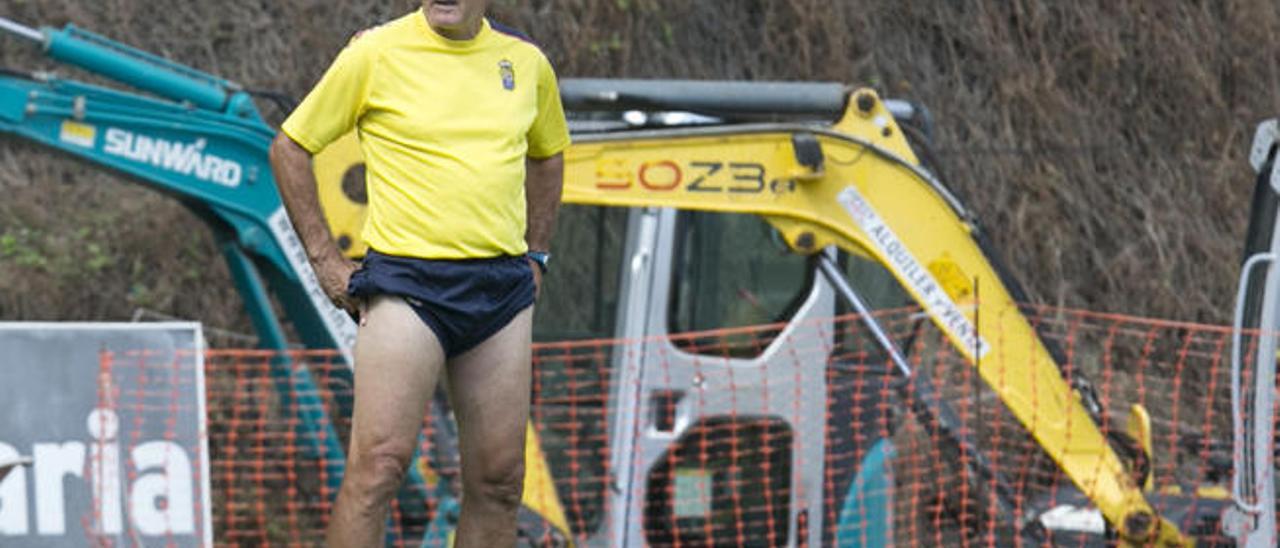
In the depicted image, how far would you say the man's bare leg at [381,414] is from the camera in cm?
547

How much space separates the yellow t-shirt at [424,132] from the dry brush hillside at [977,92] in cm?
623

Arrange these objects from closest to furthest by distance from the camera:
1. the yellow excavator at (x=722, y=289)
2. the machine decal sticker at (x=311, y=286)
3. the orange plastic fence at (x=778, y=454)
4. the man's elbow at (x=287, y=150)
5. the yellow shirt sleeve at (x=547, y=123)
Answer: the man's elbow at (x=287, y=150)
the yellow shirt sleeve at (x=547, y=123)
the yellow excavator at (x=722, y=289)
the machine decal sticker at (x=311, y=286)
the orange plastic fence at (x=778, y=454)

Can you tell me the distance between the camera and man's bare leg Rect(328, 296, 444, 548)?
17.9 ft

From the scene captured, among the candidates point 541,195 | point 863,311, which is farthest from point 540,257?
point 863,311

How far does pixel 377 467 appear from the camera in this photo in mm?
5473

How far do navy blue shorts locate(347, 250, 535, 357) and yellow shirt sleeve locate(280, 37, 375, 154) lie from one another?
295 mm

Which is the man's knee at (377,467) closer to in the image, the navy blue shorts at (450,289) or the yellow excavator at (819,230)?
the navy blue shorts at (450,289)

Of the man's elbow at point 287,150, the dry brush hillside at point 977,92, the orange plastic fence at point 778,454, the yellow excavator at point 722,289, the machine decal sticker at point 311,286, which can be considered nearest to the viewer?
the man's elbow at point 287,150

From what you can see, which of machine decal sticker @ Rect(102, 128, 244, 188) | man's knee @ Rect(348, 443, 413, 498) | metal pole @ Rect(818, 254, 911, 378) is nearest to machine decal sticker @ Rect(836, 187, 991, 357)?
metal pole @ Rect(818, 254, 911, 378)

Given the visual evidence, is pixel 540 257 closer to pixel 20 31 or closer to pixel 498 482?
pixel 498 482

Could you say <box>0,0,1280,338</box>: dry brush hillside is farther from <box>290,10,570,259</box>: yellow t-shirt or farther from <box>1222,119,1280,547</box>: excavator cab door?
<box>290,10,570,259</box>: yellow t-shirt

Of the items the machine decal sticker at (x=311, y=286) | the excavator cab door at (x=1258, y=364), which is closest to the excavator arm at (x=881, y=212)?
the excavator cab door at (x=1258, y=364)

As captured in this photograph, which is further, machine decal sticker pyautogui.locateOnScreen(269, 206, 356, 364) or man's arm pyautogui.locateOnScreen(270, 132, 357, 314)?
machine decal sticker pyautogui.locateOnScreen(269, 206, 356, 364)

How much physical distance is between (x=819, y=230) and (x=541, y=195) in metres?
2.49
